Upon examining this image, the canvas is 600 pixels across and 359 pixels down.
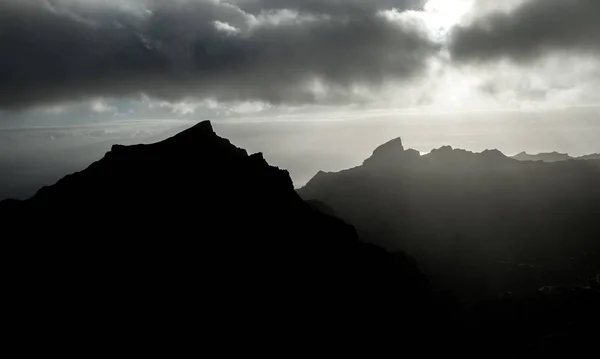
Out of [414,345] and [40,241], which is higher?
[40,241]

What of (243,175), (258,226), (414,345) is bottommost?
(414,345)

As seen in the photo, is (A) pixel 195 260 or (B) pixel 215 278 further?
(A) pixel 195 260

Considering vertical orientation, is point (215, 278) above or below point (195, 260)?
below

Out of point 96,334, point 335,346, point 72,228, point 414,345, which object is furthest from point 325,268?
point 72,228

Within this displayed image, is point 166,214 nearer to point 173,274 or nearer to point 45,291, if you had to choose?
point 173,274

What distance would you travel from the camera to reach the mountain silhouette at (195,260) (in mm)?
113375

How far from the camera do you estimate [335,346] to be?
419ft

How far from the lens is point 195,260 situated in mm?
126438

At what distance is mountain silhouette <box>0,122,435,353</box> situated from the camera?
11338 cm

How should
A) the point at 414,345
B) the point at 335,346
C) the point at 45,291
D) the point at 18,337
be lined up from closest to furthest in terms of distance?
the point at 18,337 → the point at 45,291 → the point at 335,346 → the point at 414,345

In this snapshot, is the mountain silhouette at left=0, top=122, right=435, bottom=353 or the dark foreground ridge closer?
the dark foreground ridge

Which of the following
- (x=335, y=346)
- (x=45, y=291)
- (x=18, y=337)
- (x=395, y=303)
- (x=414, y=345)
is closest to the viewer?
(x=18, y=337)

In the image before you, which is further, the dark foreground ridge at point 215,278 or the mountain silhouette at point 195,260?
the mountain silhouette at point 195,260

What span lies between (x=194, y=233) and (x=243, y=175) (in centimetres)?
3564
